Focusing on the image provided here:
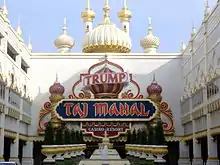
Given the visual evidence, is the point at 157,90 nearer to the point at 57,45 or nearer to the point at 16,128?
the point at 16,128

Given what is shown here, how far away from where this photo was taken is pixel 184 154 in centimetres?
4016

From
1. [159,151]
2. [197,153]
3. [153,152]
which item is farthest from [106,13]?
[159,151]

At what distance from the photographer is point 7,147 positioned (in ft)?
120

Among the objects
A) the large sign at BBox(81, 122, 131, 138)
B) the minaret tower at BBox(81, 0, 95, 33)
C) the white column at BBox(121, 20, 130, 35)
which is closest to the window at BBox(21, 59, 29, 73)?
the large sign at BBox(81, 122, 131, 138)

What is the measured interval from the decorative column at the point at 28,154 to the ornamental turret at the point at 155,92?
37.6ft

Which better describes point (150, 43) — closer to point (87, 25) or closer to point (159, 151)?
point (87, 25)

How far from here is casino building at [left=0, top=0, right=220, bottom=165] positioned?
34.0 meters

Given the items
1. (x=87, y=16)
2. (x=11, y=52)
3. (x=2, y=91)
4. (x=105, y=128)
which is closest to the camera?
(x=2, y=91)

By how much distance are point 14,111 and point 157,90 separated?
12.3m

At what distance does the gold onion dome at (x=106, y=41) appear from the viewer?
151 feet

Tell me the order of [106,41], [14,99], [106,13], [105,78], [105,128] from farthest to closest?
[106,13] → [106,41] → [105,78] → [105,128] → [14,99]

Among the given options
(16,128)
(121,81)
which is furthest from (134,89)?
(16,128)

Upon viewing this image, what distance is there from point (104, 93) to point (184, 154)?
349 inches

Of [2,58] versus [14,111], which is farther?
[14,111]
